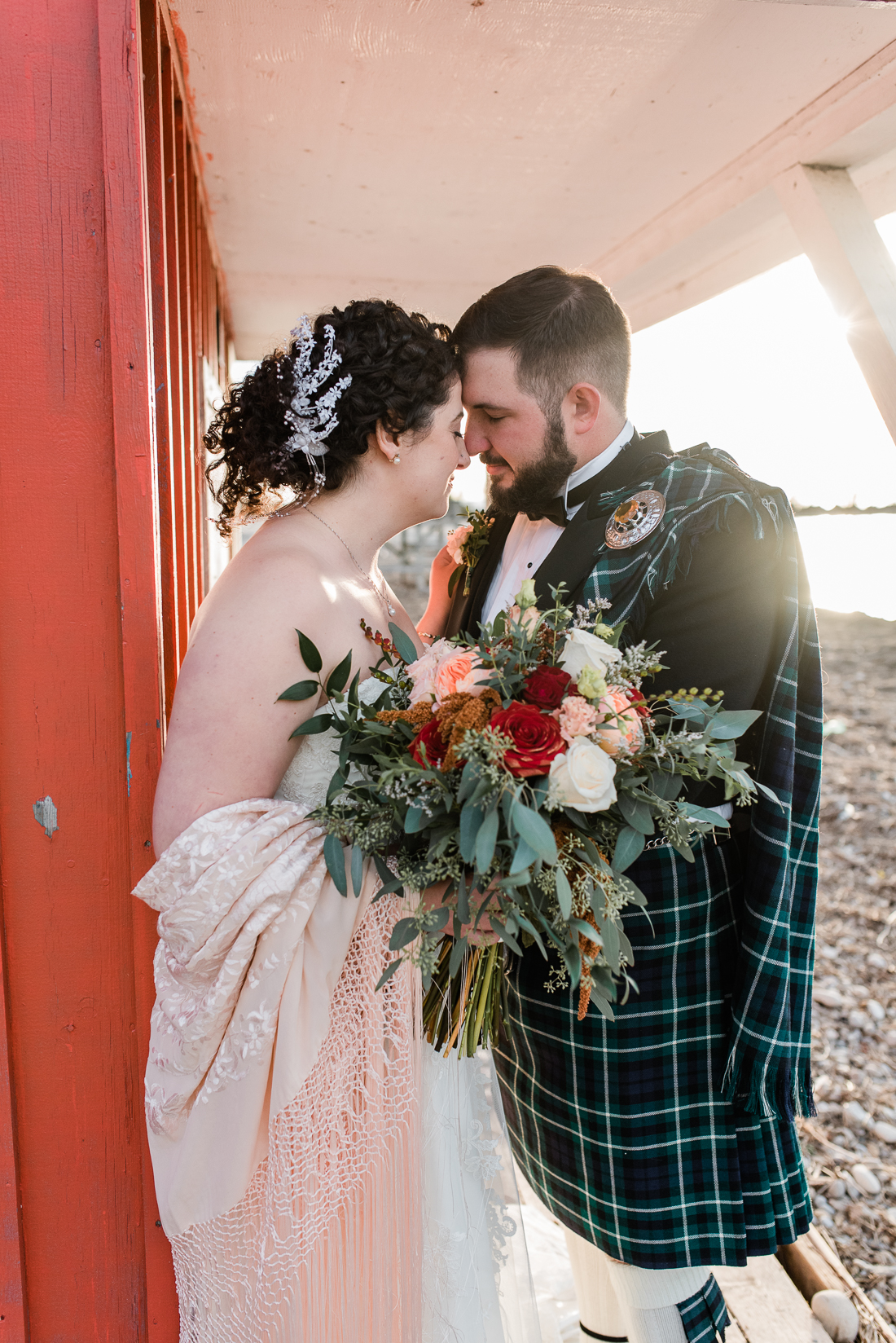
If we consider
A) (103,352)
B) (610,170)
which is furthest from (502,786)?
(610,170)

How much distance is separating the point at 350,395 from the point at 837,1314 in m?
2.83

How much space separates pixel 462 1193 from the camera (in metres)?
1.60

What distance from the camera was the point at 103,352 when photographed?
1596 millimetres

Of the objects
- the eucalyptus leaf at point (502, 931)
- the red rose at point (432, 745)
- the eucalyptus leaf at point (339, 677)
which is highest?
the eucalyptus leaf at point (339, 677)

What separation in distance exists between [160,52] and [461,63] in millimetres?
662

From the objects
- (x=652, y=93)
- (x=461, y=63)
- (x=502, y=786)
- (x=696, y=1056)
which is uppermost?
(x=461, y=63)

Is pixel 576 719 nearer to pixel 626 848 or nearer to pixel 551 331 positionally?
pixel 626 848

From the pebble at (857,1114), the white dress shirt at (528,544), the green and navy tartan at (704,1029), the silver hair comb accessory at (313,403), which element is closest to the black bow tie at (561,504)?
the white dress shirt at (528,544)

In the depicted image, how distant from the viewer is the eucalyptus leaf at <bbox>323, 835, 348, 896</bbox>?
4.55 feet

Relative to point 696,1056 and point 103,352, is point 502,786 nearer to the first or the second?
point 696,1056

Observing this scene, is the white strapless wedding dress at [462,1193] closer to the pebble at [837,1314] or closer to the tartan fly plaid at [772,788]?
the tartan fly plaid at [772,788]

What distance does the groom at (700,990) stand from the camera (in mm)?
1710

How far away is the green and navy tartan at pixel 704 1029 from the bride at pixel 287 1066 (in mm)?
200

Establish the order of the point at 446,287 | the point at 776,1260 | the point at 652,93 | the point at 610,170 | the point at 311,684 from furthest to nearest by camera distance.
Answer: the point at 446,287 → the point at 776,1260 → the point at 610,170 → the point at 652,93 → the point at 311,684
